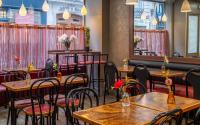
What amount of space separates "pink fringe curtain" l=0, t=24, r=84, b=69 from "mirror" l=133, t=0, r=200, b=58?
1.82m

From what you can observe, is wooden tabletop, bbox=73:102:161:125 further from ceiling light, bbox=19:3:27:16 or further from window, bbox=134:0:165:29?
window, bbox=134:0:165:29

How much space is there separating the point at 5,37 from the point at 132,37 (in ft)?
9.93

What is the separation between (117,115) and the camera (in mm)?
2545

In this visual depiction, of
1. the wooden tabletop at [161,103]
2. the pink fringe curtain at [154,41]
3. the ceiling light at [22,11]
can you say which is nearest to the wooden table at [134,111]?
the wooden tabletop at [161,103]

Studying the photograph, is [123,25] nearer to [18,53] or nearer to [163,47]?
[163,47]

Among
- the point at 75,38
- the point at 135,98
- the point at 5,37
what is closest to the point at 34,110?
the point at 135,98

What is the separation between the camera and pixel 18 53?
21.2 ft

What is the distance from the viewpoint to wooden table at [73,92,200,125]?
239 cm

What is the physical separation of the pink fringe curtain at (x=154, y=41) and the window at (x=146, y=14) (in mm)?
149

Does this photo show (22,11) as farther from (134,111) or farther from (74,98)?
(134,111)

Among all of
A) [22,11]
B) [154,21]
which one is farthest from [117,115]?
[154,21]

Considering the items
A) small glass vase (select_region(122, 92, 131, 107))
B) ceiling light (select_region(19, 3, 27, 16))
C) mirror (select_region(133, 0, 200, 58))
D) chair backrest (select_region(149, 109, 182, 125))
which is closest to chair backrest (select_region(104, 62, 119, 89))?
mirror (select_region(133, 0, 200, 58))

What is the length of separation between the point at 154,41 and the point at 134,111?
15.1 feet

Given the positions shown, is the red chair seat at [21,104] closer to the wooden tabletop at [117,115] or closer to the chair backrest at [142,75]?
the wooden tabletop at [117,115]
